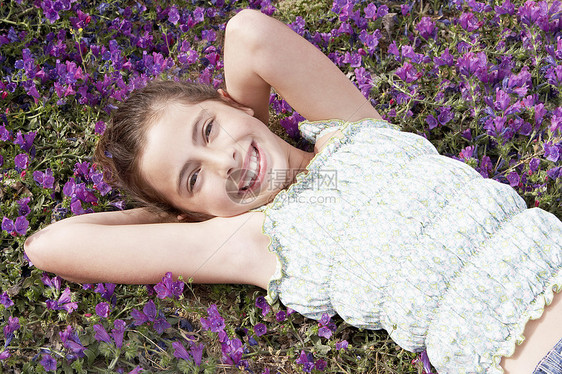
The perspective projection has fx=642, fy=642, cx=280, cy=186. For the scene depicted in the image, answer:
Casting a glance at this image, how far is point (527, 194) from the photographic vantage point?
3205 millimetres

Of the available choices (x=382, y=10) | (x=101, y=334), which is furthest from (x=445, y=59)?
(x=101, y=334)

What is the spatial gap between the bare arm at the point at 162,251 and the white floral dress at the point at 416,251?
0.12 m

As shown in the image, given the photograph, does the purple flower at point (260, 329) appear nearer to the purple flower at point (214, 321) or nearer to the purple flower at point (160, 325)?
the purple flower at point (214, 321)

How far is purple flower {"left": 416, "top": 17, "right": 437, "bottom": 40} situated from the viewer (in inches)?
152

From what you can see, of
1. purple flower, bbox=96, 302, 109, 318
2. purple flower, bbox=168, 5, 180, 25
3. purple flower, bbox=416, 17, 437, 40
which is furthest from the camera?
purple flower, bbox=168, 5, 180, 25

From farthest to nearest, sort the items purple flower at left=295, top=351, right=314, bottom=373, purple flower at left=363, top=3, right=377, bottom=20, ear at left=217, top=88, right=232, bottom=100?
1. purple flower at left=363, top=3, right=377, bottom=20
2. ear at left=217, top=88, right=232, bottom=100
3. purple flower at left=295, top=351, right=314, bottom=373

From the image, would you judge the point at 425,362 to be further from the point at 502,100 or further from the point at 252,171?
the point at 502,100

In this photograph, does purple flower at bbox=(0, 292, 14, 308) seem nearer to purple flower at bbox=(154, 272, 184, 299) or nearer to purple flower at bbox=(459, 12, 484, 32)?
purple flower at bbox=(154, 272, 184, 299)

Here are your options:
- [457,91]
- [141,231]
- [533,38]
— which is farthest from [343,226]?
[533,38]

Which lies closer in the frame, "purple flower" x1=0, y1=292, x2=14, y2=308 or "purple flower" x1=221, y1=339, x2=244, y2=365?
"purple flower" x1=221, y1=339, x2=244, y2=365

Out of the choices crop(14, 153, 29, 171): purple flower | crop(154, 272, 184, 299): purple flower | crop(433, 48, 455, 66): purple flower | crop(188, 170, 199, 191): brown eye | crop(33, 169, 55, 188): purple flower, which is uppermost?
crop(433, 48, 455, 66): purple flower

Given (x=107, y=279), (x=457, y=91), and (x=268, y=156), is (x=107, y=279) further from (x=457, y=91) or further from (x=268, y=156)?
(x=457, y=91)

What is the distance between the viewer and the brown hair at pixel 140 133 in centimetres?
298

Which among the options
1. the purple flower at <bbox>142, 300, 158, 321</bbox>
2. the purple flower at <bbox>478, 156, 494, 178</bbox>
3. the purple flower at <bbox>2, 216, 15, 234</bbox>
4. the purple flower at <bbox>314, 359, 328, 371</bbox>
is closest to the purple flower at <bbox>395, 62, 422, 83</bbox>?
the purple flower at <bbox>478, 156, 494, 178</bbox>
